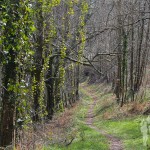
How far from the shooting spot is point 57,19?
18.3 m

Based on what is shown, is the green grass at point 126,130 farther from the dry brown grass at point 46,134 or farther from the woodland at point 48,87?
the dry brown grass at point 46,134

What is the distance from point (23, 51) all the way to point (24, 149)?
7.18 ft

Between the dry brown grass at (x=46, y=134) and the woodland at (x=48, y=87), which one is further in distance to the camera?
the dry brown grass at (x=46, y=134)

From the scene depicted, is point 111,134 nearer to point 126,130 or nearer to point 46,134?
point 126,130

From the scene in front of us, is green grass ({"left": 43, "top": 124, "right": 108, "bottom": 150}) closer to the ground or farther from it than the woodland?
closer to the ground

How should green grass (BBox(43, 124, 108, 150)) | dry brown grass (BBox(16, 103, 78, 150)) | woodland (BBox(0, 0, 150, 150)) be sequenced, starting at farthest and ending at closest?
green grass (BBox(43, 124, 108, 150)), dry brown grass (BBox(16, 103, 78, 150)), woodland (BBox(0, 0, 150, 150))

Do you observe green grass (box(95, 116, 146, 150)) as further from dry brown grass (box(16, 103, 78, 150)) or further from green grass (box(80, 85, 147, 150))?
dry brown grass (box(16, 103, 78, 150))

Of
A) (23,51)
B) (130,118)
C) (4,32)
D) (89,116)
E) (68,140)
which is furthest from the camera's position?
(89,116)

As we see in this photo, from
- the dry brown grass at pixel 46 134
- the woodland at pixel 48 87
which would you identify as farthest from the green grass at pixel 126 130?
the dry brown grass at pixel 46 134

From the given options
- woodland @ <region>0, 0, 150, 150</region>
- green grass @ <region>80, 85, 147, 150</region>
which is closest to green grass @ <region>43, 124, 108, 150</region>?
woodland @ <region>0, 0, 150, 150</region>

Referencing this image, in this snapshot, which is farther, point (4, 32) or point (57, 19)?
point (57, 19)

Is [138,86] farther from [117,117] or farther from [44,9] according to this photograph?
[44,9]

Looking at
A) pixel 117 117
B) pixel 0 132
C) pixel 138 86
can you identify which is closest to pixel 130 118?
pixel 117 117

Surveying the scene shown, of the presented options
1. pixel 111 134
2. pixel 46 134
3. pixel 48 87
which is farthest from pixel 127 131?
pixel 48 87
